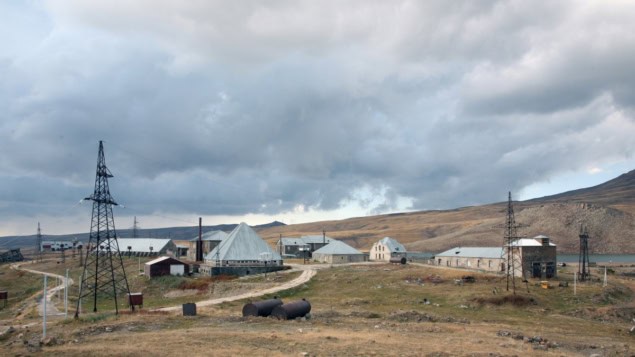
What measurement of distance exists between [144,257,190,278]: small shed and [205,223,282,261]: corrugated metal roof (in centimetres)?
→ 635

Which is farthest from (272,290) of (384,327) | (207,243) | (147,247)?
(147,247)

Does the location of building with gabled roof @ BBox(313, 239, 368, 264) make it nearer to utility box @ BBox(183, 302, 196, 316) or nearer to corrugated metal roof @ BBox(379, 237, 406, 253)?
corrugated metal roof @ BBox(379, 237, 406, 253)

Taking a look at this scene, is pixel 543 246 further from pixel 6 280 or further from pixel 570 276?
pixel 6 280

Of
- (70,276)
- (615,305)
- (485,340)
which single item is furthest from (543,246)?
(70,276)

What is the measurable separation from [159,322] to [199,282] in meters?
41.7

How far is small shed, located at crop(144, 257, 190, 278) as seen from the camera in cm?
9288

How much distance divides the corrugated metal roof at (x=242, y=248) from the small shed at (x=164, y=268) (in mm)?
6350

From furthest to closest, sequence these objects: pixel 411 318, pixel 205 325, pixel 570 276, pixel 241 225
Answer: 1. pixel 241 225
2. pixel 570 276
3. pixel 411 318
4. pixel 205 325

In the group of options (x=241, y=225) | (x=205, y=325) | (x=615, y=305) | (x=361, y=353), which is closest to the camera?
(x=361, y=353)

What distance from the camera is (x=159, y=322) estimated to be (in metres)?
42.1

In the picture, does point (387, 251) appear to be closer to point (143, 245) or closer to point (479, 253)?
point (479, 253)

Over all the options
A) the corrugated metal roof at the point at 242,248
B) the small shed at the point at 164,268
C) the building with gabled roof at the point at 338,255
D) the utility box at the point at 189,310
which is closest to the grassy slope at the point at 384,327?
the utility box at the point at 189,310

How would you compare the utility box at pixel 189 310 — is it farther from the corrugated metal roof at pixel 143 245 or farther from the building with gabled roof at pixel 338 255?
the corrugated metal roof at pixel 143 245

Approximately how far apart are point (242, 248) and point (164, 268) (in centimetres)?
1469
